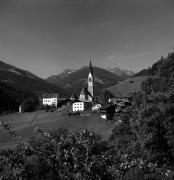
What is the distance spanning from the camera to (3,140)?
364 feet

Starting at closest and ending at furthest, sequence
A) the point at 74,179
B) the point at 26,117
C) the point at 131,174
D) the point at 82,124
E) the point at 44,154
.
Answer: the point at 74,179 < the point at 44,154 < the point at 131,174 < the point at 82,124 < the point at 26,117

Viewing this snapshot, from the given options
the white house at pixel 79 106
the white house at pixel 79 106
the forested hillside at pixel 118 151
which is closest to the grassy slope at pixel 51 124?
the white house at pixel 79 106

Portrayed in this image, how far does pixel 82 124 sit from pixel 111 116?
1184 cm

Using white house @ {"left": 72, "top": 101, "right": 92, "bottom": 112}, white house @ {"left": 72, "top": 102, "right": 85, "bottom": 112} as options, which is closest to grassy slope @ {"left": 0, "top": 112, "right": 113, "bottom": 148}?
white house @ {"left": 72, "top": 101, "right": 92, "bottom": 112}

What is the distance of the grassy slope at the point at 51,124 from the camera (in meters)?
110

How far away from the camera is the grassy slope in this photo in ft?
362

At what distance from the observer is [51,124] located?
12694 centimetres

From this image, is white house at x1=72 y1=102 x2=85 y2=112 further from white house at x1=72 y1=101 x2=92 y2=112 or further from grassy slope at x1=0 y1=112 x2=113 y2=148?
grassy slope at x1=0 y1=112 x2=113 y2=148

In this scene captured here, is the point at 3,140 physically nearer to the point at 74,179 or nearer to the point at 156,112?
the point at 156,112

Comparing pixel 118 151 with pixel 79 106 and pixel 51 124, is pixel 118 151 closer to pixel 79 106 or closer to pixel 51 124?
pixel 51 124

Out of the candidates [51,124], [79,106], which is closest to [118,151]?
[51,124]

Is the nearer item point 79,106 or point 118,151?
point 118,151

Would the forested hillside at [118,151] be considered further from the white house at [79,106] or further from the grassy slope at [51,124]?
the white house at [79,106]

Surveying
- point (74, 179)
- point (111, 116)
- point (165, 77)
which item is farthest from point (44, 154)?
point (111, 116)
